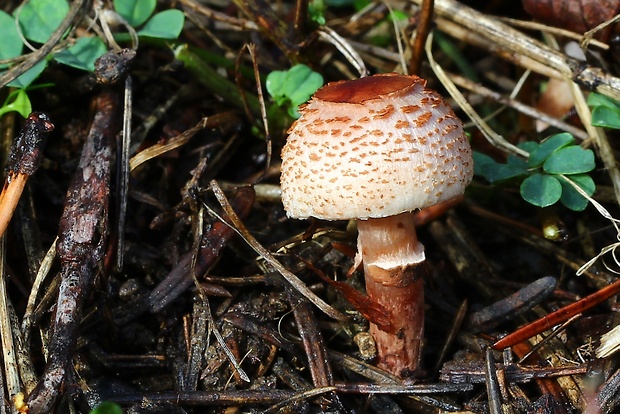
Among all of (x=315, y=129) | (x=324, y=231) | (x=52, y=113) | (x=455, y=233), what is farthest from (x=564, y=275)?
(x=52, y=113)

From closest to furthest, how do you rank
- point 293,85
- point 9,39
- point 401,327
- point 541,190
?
point 401,327 → point 541,190 → point 9,39 → point 293,85

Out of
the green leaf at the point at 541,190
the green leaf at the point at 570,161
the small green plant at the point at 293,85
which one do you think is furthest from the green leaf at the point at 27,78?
the green leaf at the point at 570,161

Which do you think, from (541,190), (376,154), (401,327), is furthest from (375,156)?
(541,190)

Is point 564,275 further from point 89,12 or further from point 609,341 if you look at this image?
point 89,12

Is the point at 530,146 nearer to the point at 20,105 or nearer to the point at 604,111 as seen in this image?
the point at 604,111

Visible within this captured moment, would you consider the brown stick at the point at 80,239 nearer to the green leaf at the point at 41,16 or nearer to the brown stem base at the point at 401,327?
the green leaf at the point at 41,16

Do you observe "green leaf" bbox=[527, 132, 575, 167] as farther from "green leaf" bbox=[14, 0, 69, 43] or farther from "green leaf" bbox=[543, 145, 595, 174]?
"green leaf" bbox=[14, 0, 69, 43]
